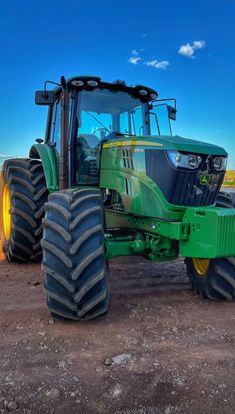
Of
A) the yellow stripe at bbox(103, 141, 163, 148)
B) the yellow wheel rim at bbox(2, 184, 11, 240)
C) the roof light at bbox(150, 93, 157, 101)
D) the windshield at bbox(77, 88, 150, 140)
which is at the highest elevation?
the roof light at bbox(150, 93, 157, 101)

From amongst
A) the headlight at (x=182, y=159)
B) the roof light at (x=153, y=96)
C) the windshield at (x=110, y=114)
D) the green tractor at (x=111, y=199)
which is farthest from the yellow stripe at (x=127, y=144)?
the roof light at (x=153, y=96)

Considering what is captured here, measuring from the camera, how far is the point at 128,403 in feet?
8.12

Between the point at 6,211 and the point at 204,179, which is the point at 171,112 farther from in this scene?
the point at 6,211

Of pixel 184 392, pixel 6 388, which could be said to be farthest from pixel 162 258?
pixel 6 388

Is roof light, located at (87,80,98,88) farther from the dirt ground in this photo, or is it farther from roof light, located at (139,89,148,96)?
the dirt ground

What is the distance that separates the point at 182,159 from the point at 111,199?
1.33 m

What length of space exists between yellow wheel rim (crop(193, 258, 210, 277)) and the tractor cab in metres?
1.64

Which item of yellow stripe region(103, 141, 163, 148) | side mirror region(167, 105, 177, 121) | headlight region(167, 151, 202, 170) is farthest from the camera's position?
side mirror region(167, 105, 177, 121)

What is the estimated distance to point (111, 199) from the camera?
4.99 metres

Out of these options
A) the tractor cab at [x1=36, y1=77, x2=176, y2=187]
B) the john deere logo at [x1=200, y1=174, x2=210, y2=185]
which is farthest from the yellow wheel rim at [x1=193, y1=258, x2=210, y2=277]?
the tractor cab at [x1=36, y1=77, x2=176, y2=187]

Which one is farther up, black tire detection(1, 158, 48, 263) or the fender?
the fender

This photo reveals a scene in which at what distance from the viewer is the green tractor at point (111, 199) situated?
360cm

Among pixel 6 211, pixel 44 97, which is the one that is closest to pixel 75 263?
pixel 44 97

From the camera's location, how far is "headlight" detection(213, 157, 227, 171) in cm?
420
